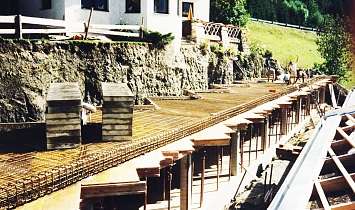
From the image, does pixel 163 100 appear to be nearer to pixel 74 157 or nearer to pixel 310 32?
pixel 74 157

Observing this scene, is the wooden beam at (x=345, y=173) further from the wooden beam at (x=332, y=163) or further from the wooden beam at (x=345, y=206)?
the wooden beam at (x=345, y=206)

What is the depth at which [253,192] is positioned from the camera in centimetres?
1723

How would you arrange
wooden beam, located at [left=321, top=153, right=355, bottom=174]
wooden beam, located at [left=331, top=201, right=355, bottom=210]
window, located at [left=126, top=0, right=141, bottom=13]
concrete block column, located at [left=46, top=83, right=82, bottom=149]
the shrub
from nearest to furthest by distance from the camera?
wooden beam, located at [left=331, top=201, right=355, bottom=210], wooden beam, located at [left=321, top=153, right=355, bottom=174], concrete block column, located at [left=46, top=83, right=82, bottom=149], the shrub, window, located at [left=126, top=0, right=141, bottom=13]

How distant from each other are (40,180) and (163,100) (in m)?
14.7

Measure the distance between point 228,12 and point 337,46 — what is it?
16.2 metres

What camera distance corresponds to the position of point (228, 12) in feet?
132

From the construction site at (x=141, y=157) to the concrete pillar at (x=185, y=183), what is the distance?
4 cm

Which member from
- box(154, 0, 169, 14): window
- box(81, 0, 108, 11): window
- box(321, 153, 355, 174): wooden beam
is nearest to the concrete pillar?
box(321, 153, 355, 174): wooden beam

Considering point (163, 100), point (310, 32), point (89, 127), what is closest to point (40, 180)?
point (89, 127)

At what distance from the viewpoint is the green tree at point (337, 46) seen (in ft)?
149

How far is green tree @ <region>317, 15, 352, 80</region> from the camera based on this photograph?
45375 mm

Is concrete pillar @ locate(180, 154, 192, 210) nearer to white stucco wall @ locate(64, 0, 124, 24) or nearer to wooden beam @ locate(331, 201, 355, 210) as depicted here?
wooden beam @ locate(331, 201, 355, 210)

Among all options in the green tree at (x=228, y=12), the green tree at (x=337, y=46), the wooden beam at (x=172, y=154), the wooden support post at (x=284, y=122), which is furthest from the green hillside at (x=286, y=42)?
the wooden beam at (x=172, y=154)

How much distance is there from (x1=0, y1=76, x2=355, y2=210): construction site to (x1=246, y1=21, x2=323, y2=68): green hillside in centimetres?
3727
